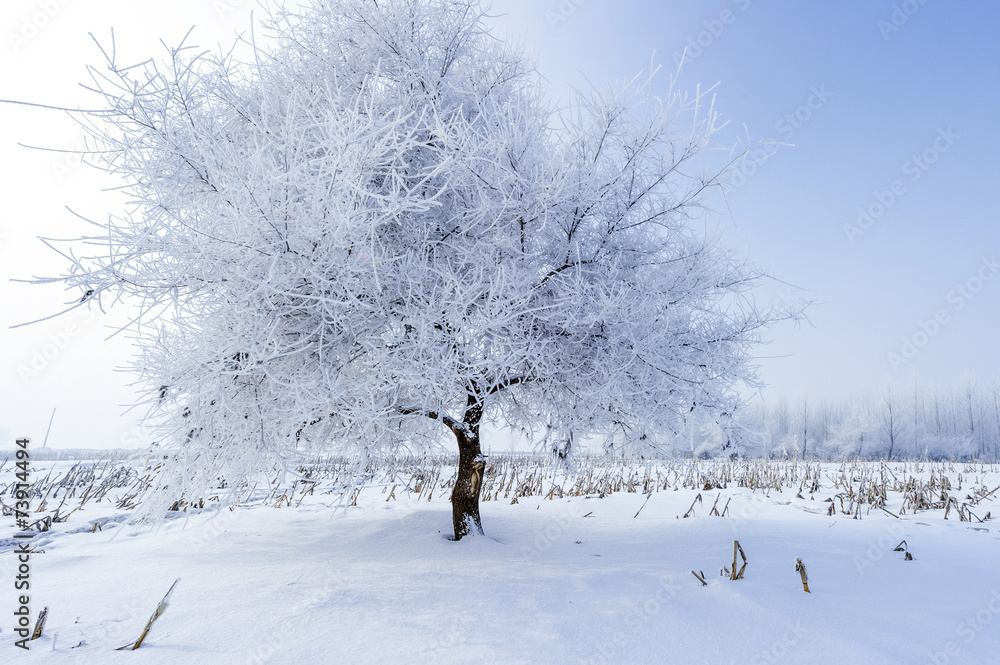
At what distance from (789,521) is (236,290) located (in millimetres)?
6296

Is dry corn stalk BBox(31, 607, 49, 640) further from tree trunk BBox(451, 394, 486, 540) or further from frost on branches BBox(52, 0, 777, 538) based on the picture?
tree trunk BBox(451, 394, 486, 540)

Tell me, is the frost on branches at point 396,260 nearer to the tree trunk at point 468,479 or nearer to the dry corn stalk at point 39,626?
the tree trunk at point 468,479

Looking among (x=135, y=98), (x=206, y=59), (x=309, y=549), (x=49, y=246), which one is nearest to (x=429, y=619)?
(x=309, y=549)

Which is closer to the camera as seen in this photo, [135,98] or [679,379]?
[135,98]

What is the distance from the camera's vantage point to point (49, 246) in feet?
10.3

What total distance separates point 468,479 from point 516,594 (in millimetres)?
1606

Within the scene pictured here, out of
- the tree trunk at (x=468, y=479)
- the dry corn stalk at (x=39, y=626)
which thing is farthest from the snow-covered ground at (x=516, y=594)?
the tree trunk at (x=468, y=479)

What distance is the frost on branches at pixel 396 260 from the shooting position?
320 centimetres

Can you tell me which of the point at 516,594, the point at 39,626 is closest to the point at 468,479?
the point at 516,594

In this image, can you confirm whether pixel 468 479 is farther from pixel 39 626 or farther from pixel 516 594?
pixel 39 626

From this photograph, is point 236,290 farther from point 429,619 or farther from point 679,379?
point 679,379

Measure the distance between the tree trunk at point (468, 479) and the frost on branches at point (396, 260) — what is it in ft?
0.09

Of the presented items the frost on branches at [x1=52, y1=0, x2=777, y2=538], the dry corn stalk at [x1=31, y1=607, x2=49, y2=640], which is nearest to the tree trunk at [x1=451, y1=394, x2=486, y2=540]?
Answer: the frost on branches at [x1=52, y1=0, x2=777, y2=538]

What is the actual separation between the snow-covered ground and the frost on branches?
0.78 m
